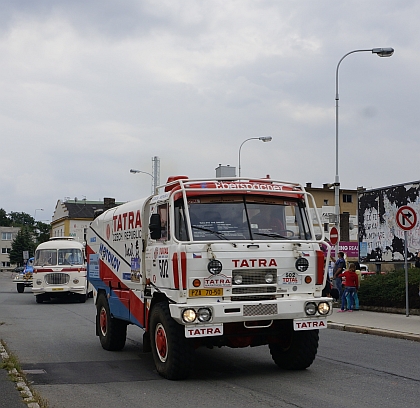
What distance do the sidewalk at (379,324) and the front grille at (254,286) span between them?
19.8ft

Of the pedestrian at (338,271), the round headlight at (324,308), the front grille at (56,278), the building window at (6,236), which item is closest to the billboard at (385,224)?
the pedestrian at (338,271)

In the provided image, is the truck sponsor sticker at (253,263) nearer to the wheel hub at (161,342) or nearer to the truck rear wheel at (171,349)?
the truck rear wheel at (171,349)

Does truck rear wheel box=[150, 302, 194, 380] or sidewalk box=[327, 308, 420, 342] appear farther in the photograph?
sidewalk box=[327, 308, 420, 342]

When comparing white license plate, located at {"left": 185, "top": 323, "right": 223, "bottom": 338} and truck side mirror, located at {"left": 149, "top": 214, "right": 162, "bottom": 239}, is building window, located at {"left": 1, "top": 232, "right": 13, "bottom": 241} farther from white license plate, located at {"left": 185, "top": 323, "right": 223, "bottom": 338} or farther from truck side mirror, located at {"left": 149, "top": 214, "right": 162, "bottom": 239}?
white license plate, located at {"left": 185, "top": 323, "right": 223, "bottom": 338}

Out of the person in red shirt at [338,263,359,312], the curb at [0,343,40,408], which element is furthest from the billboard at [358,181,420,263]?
the curb at [0,343,40,408]

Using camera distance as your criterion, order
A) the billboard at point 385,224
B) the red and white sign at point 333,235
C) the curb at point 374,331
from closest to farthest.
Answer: the curb at point 374,331
the red and white sign at point 333,235
the billboard at point 385,224

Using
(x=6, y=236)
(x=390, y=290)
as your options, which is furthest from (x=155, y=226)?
(x=6, y=236)

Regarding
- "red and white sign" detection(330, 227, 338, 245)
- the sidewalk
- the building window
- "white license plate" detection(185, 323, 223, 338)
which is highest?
the building window

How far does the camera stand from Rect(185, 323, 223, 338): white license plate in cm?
894

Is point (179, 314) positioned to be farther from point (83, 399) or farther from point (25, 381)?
point (25, 381)

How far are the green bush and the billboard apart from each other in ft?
9.03

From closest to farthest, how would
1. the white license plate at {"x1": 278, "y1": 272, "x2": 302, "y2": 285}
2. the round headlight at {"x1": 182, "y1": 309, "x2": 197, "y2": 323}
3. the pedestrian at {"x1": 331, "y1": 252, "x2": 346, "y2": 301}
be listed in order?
the round headlight at {"x1": 182, "y1": 309, "x2": 197, "y2": 323}
the white license plate at {"x1": 278, "y1": 272, "x2": 302, "y2": 285}
the pedestrian at {"x1": 331, "y1": 252, "x2": 346, "y2": 301}

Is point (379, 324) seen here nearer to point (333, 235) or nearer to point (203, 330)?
point (333, 235)

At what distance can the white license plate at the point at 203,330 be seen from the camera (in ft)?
29.3
